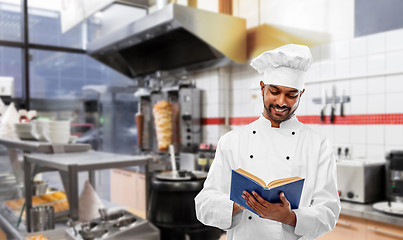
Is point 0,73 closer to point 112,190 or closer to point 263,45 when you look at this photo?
point 112,190

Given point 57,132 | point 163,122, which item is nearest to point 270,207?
point 57,132

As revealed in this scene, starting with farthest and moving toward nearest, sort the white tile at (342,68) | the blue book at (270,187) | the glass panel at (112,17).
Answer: the glass panel at (112,17) → the white tile at (342,68) → the blue book at (270,187)

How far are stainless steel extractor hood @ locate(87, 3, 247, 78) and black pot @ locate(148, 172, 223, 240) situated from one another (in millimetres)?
1828

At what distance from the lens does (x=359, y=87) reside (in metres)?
2.80

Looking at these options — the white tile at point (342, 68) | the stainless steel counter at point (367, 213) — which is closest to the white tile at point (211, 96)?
the white tile at point (342, 68)

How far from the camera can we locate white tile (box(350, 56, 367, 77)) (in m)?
2.76

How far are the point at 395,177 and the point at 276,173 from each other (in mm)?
1706

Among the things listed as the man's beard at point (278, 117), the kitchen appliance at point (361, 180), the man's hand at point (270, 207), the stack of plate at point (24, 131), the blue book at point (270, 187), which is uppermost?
the man's beard at point (278, 117)

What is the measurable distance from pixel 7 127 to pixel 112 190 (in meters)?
2.59

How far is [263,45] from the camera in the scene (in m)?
3.69

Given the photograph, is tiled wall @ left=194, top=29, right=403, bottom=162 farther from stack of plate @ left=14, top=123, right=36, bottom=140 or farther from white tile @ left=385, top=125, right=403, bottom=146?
stack of plate @ left=14, top=123, right=36, bottom=140

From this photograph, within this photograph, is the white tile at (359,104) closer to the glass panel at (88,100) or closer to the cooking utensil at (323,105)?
the cooking utensil at (323,105)

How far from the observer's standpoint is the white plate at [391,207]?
6.88ft

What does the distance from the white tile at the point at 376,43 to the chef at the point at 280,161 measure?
2009 mm
